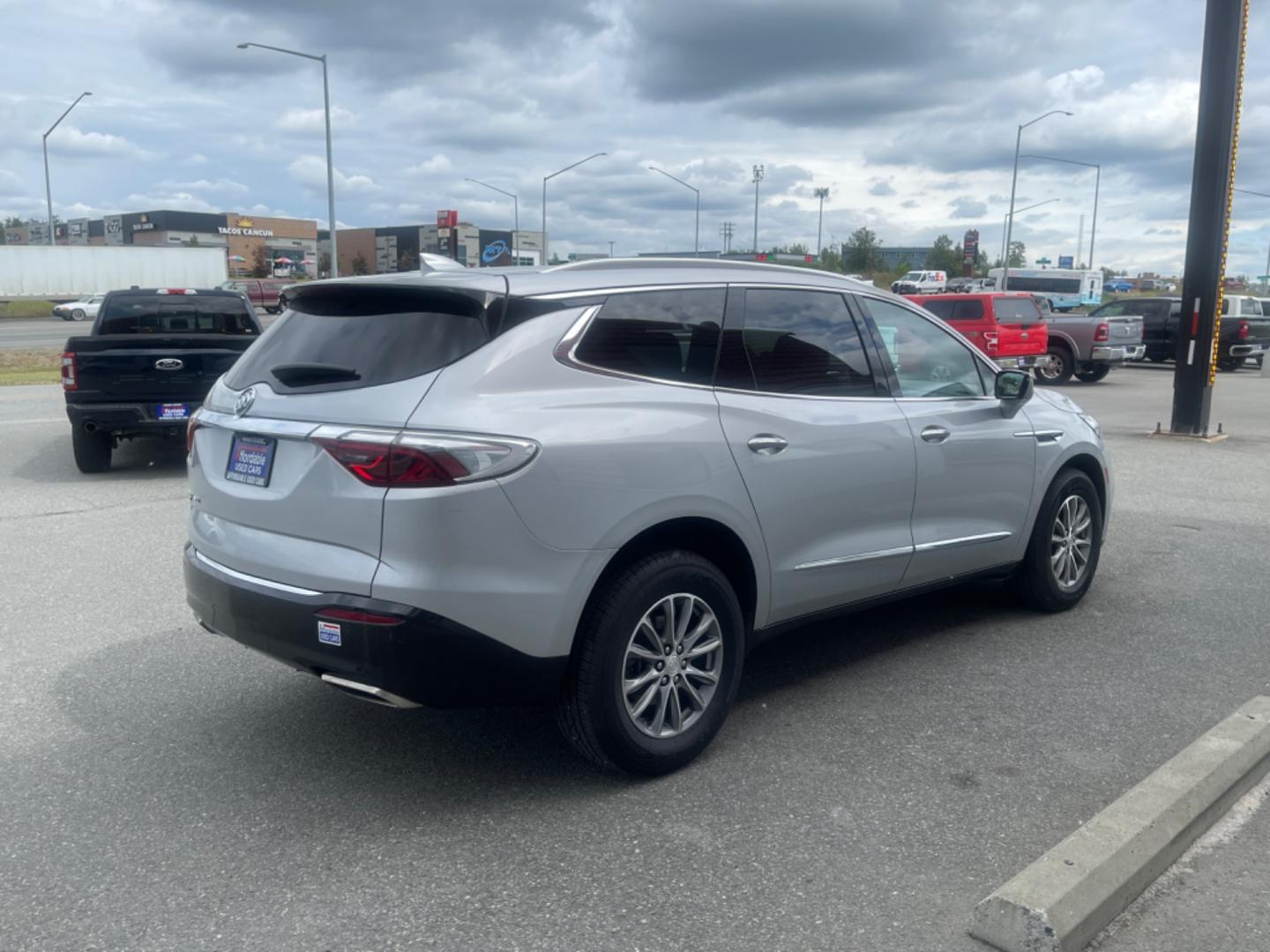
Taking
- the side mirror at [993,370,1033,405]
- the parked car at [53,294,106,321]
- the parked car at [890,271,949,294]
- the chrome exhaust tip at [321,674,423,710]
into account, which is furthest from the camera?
the parked car at [890,271,949,294]

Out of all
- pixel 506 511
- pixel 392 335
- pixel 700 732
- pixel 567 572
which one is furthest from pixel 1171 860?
pixel 392 335

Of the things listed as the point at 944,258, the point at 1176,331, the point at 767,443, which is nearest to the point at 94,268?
the point at 1176,331

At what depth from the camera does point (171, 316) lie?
37.2ft

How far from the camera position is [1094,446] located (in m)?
6.23

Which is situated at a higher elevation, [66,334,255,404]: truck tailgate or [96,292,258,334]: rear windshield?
[96,292,258,334]: rear windshield

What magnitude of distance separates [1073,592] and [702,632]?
2959mm

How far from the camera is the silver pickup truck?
23.7m

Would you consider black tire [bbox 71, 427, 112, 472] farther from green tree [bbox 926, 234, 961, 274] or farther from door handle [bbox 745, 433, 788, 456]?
green tree [bbox 926, 234, 961, 274]

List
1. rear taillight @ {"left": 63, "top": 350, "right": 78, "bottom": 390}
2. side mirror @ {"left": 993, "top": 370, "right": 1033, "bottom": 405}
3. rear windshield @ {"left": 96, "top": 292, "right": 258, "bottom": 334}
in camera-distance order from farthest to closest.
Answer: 1. rear windshield @ {"left": 96, "top": 292, "right": 258, "bottom": 334}
2. rear taillight @ {"left": 63, "top": 350, "right": 78, "bottom": 390}
3. side mirror @ {"left": 993, "top": 370, "right": 1033, "bottom": 405}

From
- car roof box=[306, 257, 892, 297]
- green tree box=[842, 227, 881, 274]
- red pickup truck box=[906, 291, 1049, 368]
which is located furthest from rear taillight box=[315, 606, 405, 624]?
green tree box=[842, 227, 881, 274]

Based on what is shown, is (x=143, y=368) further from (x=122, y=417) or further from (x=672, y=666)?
(x=672, y=666)

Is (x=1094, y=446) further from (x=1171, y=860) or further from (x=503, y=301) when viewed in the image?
(x=503, y=301)

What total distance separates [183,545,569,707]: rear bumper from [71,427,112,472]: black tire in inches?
293

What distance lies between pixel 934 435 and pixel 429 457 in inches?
100
